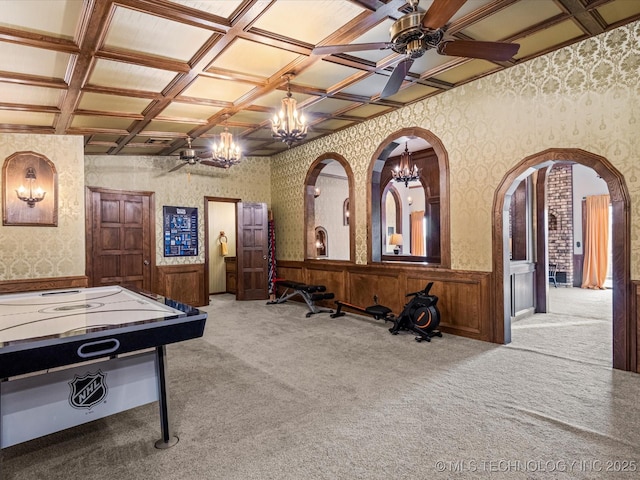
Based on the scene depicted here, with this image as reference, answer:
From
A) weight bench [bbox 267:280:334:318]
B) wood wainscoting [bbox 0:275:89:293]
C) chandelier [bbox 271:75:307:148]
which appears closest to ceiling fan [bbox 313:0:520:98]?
chandelier [bbox 271:75:307:148]

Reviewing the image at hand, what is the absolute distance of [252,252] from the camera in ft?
27.5

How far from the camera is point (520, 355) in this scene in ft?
13.7

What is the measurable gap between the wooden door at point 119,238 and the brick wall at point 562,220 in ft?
33.8

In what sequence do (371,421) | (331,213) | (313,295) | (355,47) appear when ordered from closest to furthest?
(371,421)
(355,47)
(313,295)
(331,213)

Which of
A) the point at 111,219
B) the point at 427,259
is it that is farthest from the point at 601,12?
the point at 111,219

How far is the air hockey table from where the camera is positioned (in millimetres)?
1854

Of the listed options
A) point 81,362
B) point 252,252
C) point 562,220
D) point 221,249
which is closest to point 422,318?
point 81,362

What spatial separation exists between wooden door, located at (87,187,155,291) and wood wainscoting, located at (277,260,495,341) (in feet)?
10.6

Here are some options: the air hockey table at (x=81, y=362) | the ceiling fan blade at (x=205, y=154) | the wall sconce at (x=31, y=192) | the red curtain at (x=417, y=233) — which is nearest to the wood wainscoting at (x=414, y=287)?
the ceiling fan blade at (x=205, y=154)

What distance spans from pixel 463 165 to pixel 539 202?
7.85 ft

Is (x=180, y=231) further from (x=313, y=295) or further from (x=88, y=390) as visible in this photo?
(x=88, y=390)

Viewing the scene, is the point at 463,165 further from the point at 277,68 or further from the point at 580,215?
the point at 580,215

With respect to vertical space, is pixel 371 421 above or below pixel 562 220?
below

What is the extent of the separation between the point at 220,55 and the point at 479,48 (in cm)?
245
